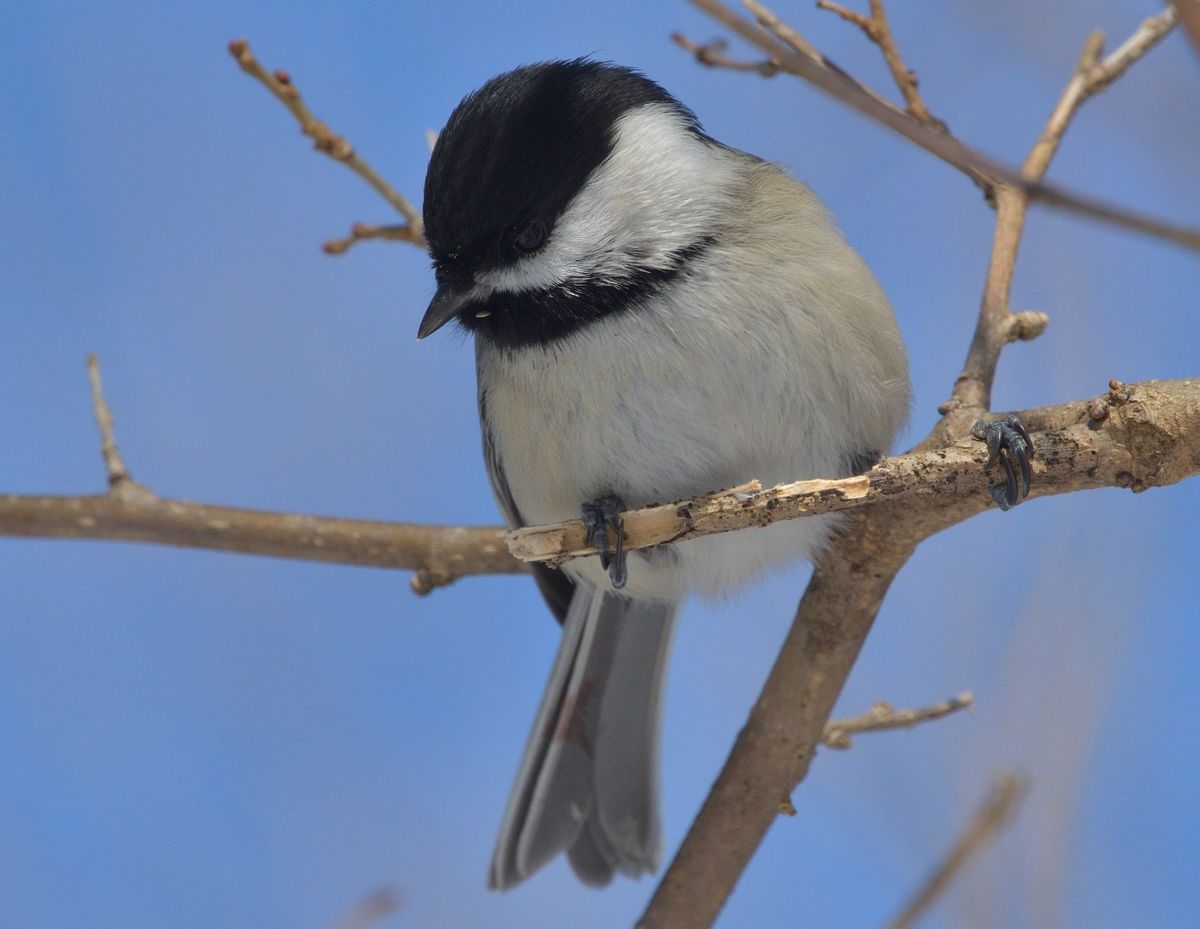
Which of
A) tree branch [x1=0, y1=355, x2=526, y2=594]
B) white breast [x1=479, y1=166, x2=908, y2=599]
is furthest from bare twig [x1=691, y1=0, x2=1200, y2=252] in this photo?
tree branch [x1=0, y1=355, x2=526, y2=594]

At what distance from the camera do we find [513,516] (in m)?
2.51

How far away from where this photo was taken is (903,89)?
2143 mm

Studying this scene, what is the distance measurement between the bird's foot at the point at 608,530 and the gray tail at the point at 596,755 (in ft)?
1.55

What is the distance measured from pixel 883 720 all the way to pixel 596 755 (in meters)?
0.68

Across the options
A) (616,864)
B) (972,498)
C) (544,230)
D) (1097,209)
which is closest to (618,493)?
(544,230)

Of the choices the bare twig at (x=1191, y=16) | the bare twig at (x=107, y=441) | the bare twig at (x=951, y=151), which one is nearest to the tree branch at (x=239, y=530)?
the bare twig at (x=107, y=441)

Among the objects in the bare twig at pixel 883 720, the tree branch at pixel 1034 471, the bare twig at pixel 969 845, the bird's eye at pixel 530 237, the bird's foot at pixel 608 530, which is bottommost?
the bare twig at pixel 969 845

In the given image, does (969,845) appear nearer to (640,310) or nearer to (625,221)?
(640,310)

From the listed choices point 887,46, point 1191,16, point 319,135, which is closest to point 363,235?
point 319,135

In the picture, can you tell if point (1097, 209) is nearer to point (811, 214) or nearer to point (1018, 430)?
point (1018, 430)

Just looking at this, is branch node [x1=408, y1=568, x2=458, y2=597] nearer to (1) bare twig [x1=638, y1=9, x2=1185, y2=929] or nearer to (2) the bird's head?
(2) the bird's head

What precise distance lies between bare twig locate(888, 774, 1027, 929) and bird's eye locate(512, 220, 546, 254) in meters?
1.24

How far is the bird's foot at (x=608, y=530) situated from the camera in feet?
6.70

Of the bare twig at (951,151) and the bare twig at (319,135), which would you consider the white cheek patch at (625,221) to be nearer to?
the bare twig at (319,135)
